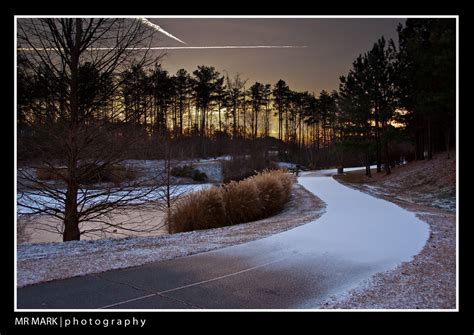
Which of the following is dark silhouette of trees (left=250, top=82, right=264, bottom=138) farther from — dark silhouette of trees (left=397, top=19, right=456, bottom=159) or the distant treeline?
dark silhouette of trees (left=397, top=19, right=456, bottom=159)

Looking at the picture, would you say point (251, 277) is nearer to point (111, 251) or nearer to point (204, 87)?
point (111, 251)

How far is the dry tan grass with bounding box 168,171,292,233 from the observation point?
41.7 feet

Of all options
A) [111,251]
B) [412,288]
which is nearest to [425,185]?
[412,288]

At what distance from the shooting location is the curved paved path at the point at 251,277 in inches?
186

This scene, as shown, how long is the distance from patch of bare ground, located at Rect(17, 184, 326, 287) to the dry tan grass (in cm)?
272

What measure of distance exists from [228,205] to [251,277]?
26.4 ft

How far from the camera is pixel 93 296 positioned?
479 centimetres

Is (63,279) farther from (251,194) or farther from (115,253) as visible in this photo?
(251,194)

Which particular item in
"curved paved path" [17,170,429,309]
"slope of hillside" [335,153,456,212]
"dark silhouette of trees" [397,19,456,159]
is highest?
"dark silhouette of trees" [397,19,456,159]

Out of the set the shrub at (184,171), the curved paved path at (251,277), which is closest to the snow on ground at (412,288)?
the curved paved path at (251,277)

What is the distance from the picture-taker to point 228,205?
13750mm

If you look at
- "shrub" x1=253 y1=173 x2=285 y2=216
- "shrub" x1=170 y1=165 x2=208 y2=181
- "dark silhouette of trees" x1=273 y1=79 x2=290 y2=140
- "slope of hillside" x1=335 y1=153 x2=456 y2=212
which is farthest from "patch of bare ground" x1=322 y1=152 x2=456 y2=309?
"dark silhouette of trees" x1=273 y1=79 x2=290 y2=140
